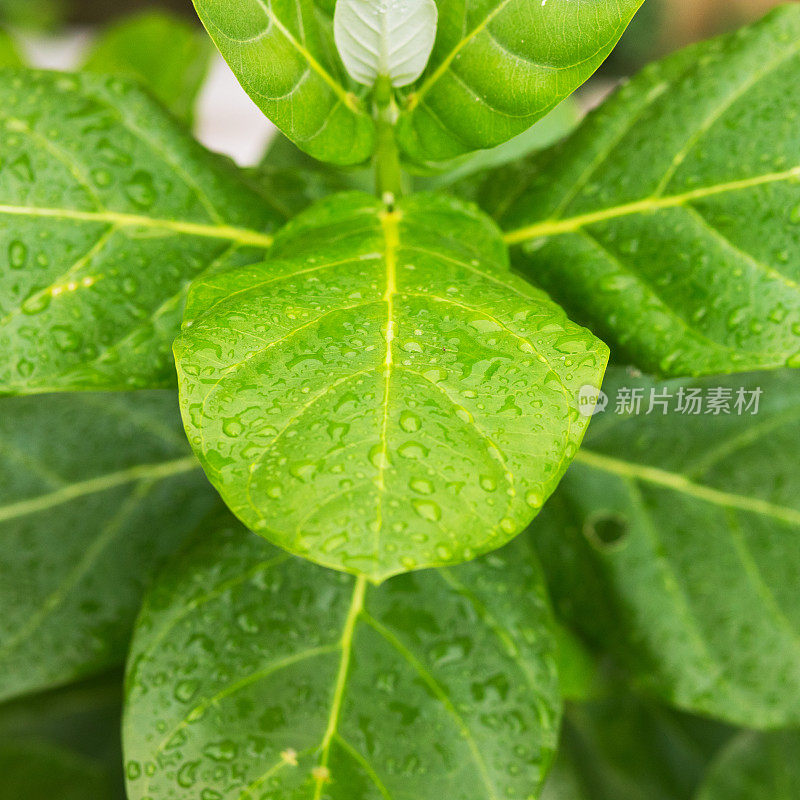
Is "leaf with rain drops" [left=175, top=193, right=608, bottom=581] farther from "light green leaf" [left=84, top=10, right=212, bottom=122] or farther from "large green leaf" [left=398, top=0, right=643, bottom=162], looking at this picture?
"light green leaf" [left=84, top=10, right=212, bottom=122]


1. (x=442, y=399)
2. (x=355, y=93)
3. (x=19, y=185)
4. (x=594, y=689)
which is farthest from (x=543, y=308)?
(x=594, y=689)

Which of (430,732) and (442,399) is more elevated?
(442,399)

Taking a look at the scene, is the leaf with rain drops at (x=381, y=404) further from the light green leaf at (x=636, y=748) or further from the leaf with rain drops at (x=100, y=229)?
the light green leaf at (x=636, y=748)

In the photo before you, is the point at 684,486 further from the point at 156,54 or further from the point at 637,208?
the point at 156,54

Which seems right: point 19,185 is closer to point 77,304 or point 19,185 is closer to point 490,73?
point 77,304

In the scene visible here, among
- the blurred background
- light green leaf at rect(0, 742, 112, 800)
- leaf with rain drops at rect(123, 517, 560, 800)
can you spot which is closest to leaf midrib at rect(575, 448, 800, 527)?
leaf with rain drops at rect(123, 517, 560, 800)

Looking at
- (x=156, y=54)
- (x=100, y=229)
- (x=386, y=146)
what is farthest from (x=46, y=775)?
(x=156, y=54)

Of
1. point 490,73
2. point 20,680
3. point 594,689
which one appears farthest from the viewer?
point 594,689
